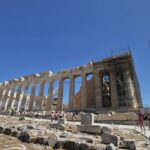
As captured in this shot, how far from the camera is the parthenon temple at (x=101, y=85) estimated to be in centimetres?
3216

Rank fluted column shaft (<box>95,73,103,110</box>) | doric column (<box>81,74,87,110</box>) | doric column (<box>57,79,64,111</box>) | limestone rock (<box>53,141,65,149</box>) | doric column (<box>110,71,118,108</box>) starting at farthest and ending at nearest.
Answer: doric column (<box>57,79,64,111</box>) → doric column (<box>81,74,87,110</box>) → fluted column shaft (<box>95,73,103,110</box>) → doric column (<box>110,71,118,108</box>) → limestone rock (<box>53,141,65,149</box>)

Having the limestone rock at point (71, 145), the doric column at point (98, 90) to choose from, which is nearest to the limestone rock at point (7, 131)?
the limestone rock at point (71, 145)

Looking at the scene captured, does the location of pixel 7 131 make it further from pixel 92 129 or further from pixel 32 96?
pixel 32 96

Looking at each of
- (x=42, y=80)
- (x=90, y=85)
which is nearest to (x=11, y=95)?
(x=42, y=80)

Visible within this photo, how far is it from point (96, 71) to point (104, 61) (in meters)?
2.41

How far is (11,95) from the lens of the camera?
170 feet

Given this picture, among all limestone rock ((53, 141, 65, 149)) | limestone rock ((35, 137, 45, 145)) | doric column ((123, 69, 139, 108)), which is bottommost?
limestone rock ((53, 141, 65, 149))

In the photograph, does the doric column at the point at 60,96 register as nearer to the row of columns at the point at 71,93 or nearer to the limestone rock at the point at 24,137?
the row of columns at the point at 71,93

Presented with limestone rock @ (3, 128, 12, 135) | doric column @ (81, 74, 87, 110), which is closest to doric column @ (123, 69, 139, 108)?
doric column @ (81, 74, 87, 110)

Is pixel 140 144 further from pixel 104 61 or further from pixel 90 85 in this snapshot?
pixel 90 85

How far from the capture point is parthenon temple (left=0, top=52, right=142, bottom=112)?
32156 millimetres

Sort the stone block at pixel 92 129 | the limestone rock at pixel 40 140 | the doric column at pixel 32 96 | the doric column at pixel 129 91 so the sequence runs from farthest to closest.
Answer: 1. the doric column at pixel 32 96
2. the doric column at pixel 129 91
3. the stone block at pixel 92 129
4. the limestone rock at pixel 40 140

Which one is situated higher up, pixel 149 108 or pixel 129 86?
pixel 129 86

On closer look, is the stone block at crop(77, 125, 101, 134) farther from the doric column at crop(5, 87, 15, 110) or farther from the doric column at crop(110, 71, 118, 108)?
the doric column at crop(5, 87, 15, 110)
